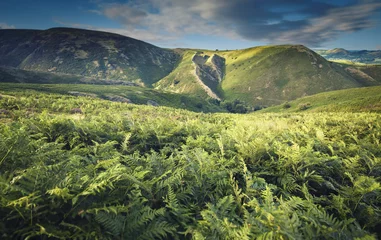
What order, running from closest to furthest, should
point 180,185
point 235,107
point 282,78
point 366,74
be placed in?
point 180,185 < point 235,107 < point 282,78 < point 366,74

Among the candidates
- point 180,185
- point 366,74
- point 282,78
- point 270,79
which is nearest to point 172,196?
point 180,185

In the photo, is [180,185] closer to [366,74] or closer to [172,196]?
[172,196]

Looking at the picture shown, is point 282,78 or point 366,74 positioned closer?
point 282,78

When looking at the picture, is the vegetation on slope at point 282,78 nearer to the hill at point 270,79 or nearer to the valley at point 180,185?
the hill at point 270,79

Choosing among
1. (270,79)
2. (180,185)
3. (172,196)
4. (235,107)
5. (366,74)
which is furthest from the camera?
(366,74)

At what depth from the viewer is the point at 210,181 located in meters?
4.33

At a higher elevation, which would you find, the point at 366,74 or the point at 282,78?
the point at 366,74

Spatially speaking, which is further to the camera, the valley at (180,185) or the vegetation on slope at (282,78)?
the vegetation on slope at (282,78)

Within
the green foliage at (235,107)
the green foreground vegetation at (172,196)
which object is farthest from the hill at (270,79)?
the green foreground vegetation at (172,196)

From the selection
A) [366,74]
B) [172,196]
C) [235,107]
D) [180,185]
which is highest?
[366,74]

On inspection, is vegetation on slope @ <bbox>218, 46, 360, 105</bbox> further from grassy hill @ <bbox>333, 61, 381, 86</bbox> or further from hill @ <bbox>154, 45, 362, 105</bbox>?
grassy hill @ <bbox>333, 61, 381, 86</bbox>

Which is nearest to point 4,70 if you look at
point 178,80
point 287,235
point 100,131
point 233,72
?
point 178,80

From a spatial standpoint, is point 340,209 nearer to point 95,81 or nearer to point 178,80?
point 95,81

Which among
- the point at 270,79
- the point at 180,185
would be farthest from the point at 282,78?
the point at 180,185
